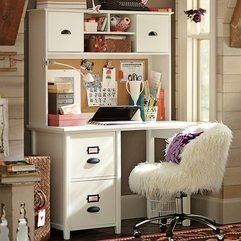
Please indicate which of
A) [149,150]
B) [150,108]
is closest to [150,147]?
[149,150]

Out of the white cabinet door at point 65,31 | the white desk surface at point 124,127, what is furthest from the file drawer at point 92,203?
the white cabinet door at point 65,31

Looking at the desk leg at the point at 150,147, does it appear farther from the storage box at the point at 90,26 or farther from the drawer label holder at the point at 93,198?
the storage box at the point at 90,26

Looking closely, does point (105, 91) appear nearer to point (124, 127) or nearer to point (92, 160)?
point (124, 127)

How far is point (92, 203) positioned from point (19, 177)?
93 cm

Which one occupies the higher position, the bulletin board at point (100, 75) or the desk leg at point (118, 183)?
the bulletin board at point (100, 75)

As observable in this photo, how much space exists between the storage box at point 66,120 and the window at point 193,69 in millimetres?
1084

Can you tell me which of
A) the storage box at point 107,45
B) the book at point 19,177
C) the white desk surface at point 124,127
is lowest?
the book at point 19,177

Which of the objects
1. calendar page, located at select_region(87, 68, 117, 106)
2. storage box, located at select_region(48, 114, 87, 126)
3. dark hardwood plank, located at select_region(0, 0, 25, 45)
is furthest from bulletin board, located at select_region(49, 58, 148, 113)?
dark hardwood plank, located at select_region(0, 0, 25, 45)

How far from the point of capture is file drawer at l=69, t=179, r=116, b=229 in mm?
6070

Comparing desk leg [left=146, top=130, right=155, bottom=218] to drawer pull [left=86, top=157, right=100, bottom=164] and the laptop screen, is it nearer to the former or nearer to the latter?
the laptop screen

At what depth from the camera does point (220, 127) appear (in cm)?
584

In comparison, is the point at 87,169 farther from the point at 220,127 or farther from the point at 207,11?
the point at 207,11

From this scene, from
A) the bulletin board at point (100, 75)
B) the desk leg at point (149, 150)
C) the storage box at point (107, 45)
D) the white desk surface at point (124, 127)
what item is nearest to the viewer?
the white desk surface at point (124, 127)

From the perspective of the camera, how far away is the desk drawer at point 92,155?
605 cm
